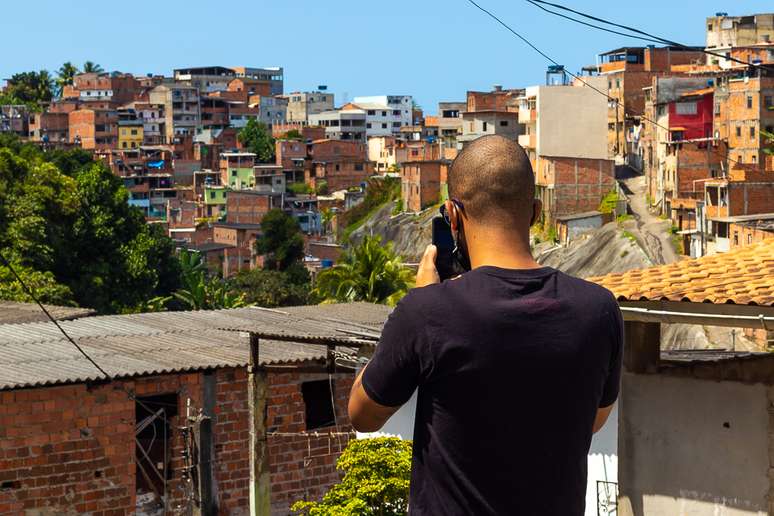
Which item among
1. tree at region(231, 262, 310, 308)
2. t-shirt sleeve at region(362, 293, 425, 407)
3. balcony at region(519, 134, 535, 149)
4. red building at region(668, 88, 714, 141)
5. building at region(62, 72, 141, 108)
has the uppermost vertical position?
building at region(62, 72, 141, 108)

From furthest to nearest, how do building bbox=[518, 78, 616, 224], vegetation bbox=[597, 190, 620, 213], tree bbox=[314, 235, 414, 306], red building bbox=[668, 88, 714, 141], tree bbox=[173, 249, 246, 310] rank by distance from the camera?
1. building bbox=[518, 78, 616, 224]
2. red building bbox=[668, 88, 714, 141]
3. vegetation bbox=[597, 190, 620, 213]
4. tree bbox=[173, 249, 246, 310]
5. tree bbox=[314, 235, 414, 306]

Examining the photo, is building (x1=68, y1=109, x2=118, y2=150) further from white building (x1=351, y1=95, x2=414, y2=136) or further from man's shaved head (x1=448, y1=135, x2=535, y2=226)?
man's shaved head (x1=448, y1=135, x2=535, y2=226)

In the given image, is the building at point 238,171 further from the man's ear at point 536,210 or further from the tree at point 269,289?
the man's ear at point 536,210

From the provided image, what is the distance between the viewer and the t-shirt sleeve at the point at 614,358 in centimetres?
275

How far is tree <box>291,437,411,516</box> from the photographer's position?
11.1 m

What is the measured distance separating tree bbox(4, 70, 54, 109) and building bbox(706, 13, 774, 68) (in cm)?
6557

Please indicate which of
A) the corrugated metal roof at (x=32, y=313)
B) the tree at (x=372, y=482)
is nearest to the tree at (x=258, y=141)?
the corrugated metal roof at (x=32, y=313)

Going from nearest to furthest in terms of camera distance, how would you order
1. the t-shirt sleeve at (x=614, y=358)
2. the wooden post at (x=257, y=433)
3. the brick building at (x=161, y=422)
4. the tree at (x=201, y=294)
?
the t-shirt sleeve at (x=614, y=358), the wooden post at (x=257, y=433), the brick building at (x=161, y=422), the tree at (x=201, y=294)

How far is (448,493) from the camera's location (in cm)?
264

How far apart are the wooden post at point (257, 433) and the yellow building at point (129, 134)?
100m

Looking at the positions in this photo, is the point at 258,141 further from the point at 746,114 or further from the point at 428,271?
the point at 428,271

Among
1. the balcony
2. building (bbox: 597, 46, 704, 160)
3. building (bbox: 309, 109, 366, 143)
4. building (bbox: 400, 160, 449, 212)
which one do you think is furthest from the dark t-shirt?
building (bbox: 309, 109, 366, 143)

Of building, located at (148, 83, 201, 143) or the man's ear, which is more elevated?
building, located at (148, 83, 201, 143)

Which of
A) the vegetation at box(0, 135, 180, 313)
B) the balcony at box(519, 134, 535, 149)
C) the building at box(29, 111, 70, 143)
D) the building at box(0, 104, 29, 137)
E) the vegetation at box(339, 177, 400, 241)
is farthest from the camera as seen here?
the building at box(0, 104, 29, 137)
